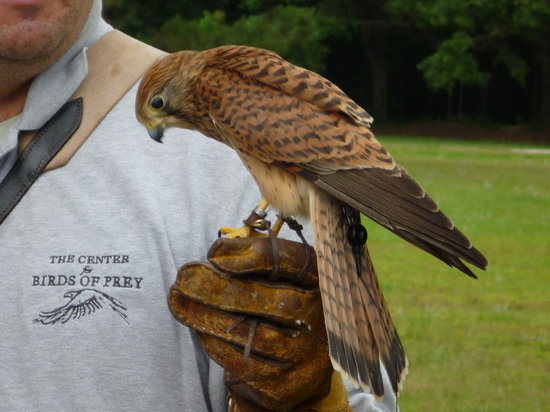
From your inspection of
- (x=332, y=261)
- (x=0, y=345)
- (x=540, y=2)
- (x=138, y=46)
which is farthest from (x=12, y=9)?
(x=540, y=2)

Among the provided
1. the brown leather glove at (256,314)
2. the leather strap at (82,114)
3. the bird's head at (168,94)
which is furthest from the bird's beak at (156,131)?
the brown leather glove at (256,314)

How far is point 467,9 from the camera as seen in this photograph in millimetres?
32594

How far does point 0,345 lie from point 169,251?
39cm

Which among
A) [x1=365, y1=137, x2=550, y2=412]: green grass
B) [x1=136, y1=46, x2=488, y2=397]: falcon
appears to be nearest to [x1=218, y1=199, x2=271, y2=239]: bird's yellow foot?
[x1=136, y1=46, x2=488, y2=397]: falcon

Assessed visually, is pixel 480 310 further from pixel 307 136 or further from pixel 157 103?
pixel 157 103

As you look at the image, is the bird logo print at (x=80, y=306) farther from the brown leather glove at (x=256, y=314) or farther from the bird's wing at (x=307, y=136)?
the bird's wing at (x=307, y=136)

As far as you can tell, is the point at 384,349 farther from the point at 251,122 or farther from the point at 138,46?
the point at 138,46

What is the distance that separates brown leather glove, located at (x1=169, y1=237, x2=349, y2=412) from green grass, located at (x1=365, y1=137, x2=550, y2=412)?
3.09m

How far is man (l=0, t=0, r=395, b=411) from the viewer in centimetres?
197

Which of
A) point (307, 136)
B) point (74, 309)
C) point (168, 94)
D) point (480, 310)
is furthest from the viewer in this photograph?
point (480, 310)

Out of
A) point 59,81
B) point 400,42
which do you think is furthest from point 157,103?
point 400,42

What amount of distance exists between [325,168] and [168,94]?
0.44 meters

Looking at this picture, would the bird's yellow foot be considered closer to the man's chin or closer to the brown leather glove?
the brown leather glove

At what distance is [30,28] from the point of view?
2131 mm
